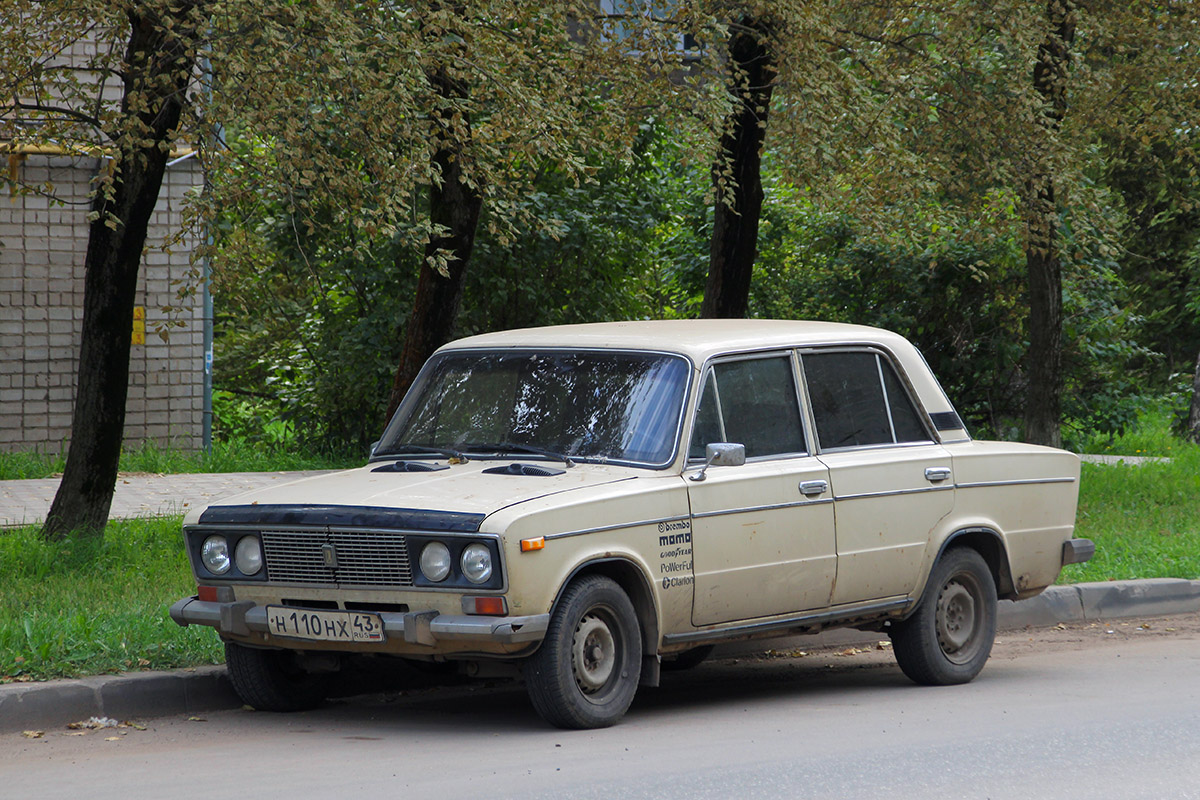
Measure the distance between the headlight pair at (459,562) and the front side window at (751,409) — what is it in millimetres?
1260

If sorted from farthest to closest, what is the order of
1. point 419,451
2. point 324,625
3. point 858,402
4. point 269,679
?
point 858,402
point 419,451
point 269,679
point 324,625

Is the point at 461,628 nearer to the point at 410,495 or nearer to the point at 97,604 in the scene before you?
the point at 410,495

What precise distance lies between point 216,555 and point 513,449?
1.40 m

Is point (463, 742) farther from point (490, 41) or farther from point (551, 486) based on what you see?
point (490, 41)

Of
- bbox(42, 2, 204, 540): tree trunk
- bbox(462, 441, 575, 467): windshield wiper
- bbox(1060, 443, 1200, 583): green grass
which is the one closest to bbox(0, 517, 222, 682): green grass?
bbox(42, 2, 204, 540): tree trunk

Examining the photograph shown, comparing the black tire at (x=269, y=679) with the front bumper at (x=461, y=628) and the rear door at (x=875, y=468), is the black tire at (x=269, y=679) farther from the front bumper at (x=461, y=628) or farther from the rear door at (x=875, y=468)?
the rear door at (x=875, y=468)

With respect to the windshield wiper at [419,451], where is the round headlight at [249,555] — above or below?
below

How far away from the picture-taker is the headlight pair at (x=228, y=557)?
6.42 m

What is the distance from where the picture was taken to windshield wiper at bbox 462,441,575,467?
670 cm

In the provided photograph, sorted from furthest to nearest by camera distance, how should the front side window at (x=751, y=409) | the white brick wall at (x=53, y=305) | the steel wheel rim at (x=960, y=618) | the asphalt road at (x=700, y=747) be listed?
the white brick wall at (x=53, y=305) < the steel wheel rim at (x=960, y=618) < the front side window at (x=751, y=409) < the asphalt road at (x=700, y=747)

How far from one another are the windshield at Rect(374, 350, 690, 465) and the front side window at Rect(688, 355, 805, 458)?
175mm

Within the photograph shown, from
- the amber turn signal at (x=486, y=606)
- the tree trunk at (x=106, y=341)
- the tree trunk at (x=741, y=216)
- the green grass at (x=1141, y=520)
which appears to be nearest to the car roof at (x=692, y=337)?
the amber turn signal at (x=486, y=606)

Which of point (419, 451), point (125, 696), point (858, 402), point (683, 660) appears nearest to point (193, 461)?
point (683, 660)

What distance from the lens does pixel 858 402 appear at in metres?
7.57
